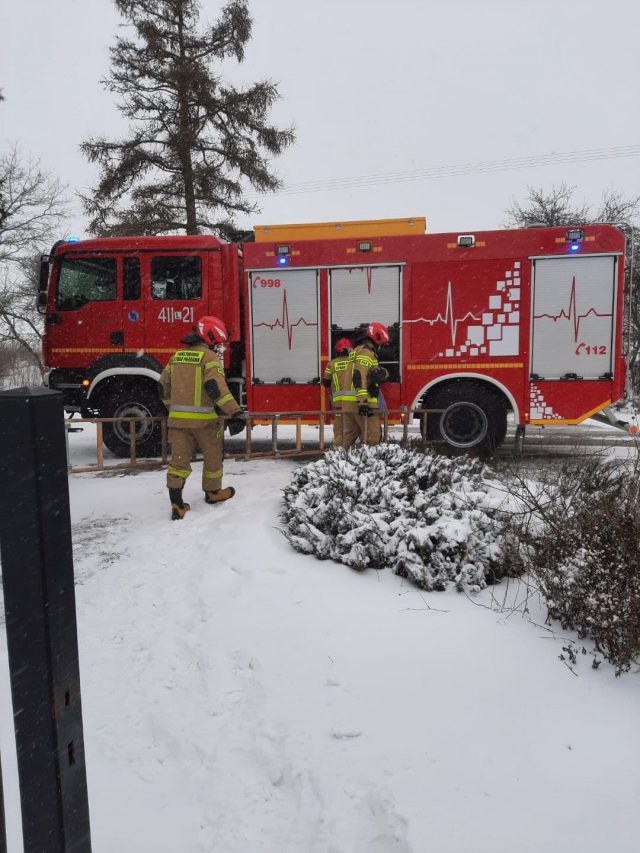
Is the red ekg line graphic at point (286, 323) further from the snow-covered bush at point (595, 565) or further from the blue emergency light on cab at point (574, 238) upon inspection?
the snow-covered bush at point (595, 565)

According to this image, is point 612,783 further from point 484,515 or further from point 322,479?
point 322,479

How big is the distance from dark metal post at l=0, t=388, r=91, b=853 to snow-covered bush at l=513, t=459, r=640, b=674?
230 centimetres

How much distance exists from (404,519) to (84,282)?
5.83 metres

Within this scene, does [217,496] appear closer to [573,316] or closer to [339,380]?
[339,380]

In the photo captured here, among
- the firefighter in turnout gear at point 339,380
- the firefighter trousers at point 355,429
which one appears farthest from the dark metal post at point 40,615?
the firefighter in turnout gear at point 339,380

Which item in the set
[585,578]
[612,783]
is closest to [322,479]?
[585,578]

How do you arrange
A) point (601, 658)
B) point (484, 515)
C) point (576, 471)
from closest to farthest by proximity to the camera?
1. point (601, 658)
2. point (484, 515)
3. point (576, 471)

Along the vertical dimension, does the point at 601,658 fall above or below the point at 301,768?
above

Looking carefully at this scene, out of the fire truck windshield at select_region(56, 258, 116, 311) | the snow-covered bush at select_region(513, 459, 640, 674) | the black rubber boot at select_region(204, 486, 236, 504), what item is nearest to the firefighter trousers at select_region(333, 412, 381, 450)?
the black rubber boot at select_region(204, 486, 236, 504)

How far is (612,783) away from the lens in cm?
214

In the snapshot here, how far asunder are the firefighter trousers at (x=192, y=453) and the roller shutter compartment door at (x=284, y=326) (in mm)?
2474

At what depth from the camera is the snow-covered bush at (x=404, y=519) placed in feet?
11.8

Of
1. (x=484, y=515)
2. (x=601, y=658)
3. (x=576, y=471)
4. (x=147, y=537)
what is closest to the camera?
(x=601, y=658)

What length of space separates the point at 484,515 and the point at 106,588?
2487 millimetres
